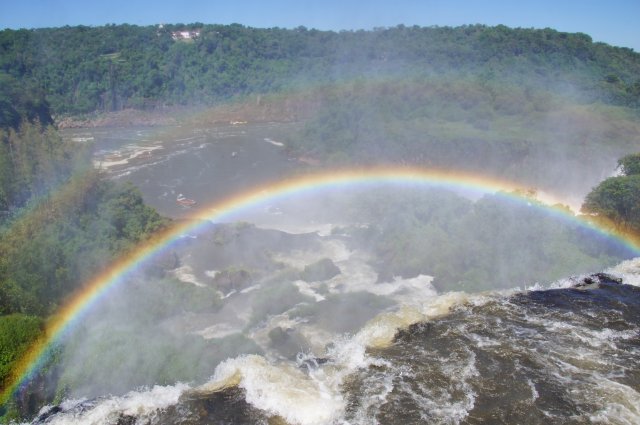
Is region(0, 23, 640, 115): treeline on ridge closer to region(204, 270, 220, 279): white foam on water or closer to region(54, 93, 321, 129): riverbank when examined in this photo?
region(54, 93, 321, 129): riverbank

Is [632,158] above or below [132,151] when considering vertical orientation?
above

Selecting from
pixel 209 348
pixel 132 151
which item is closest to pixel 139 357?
pixel 209 348

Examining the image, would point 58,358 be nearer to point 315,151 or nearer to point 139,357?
point 139,357

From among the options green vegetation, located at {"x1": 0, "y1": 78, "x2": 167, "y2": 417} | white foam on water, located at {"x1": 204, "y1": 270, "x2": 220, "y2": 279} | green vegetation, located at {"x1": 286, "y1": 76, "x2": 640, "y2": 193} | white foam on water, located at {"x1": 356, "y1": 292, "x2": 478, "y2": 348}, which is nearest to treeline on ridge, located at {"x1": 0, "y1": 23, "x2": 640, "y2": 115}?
green vegetation, located at {"x1": 286, "y1": 76, "x2": 640, "y2": 193}

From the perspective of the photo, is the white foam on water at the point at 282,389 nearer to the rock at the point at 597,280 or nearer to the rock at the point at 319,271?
the rock at the point at 319,271

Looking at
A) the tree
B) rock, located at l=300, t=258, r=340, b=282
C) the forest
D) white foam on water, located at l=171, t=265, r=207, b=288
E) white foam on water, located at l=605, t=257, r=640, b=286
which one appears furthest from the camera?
the tree
